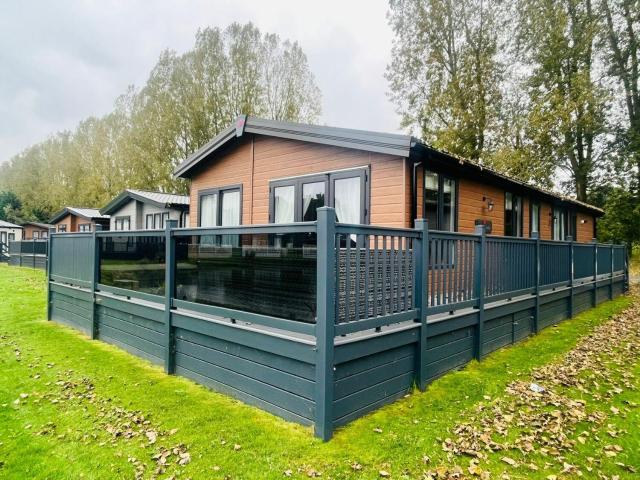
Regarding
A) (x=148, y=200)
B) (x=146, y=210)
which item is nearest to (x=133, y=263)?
(x=148, y=200)

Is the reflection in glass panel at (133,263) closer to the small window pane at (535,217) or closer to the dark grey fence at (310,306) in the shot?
the dark grey fence at (310,306)

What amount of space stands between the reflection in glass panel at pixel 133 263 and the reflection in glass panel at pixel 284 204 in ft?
11.5

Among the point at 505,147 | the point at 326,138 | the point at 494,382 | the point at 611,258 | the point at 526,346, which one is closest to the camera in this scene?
the point at 494,382

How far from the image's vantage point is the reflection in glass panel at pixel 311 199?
757cm

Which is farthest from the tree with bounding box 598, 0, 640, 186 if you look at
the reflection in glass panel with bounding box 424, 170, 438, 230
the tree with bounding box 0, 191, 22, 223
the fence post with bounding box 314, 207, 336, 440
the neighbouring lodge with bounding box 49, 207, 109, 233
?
the tree with bounding box 0, 191, 22, 223

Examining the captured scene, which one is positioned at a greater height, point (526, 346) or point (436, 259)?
point (436, 259)

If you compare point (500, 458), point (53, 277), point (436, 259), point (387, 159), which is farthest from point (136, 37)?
point (500, 458)

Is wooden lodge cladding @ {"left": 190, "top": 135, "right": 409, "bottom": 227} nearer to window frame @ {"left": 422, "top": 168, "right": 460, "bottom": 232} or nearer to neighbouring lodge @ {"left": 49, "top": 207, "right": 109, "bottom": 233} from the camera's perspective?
window frame @ {"left": 422, "top": 168, "right": 460, "bottom": 232}

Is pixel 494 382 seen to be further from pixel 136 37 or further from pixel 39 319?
pixel 136 37

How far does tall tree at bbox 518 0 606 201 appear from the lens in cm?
1396

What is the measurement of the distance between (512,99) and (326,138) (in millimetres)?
14189

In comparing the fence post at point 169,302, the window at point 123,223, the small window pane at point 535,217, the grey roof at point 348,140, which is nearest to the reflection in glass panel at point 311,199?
the grey roof at point 348,140

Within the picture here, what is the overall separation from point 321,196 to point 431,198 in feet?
6.81

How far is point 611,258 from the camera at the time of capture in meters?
10.6
